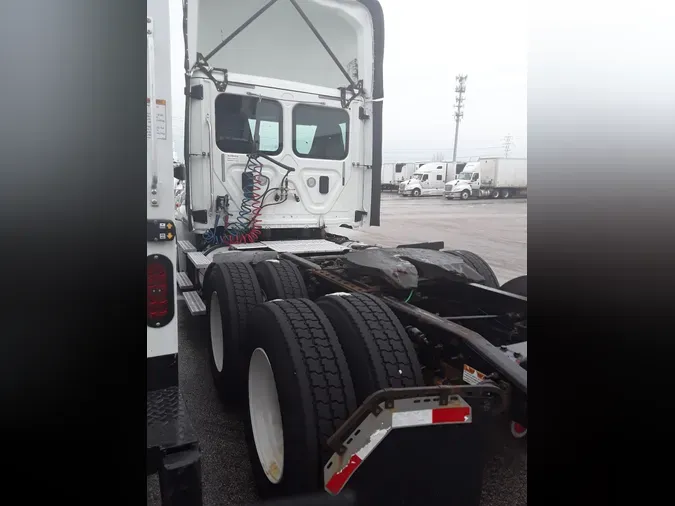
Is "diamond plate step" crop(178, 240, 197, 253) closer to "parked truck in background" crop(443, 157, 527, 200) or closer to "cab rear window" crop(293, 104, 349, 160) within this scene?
"cab rear window" crop(293, 104, 349, 160)

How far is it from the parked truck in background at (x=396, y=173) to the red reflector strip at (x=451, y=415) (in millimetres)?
45605

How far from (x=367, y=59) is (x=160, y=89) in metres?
4.02

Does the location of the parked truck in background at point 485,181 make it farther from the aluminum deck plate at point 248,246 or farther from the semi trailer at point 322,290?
the aluminum deck plate at point 248,246

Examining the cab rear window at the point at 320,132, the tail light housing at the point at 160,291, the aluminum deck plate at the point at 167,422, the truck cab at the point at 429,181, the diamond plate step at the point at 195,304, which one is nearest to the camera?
the aluminum deck plate at the point at 167,422

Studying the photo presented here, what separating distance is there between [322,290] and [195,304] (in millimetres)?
1245

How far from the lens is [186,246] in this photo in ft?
19.2

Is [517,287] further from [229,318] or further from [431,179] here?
[431,179]

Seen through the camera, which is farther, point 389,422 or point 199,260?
point 199,260

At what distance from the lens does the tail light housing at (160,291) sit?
1.99 m

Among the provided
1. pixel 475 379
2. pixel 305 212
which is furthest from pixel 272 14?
pixel 475 379

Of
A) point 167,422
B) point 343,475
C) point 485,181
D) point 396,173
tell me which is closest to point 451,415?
point 343,475

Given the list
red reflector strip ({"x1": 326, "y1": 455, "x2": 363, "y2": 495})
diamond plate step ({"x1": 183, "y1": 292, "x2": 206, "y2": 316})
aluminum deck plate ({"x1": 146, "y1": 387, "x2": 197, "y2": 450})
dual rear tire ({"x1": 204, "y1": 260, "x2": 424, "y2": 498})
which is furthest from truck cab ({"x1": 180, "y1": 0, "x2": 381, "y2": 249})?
red reflector strip ({"x1": 326, "y1": 455, "x2": 363, "y2": 495})

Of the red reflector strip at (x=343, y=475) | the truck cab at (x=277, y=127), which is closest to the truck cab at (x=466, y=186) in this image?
the truck cab at (x=277, y=127)
